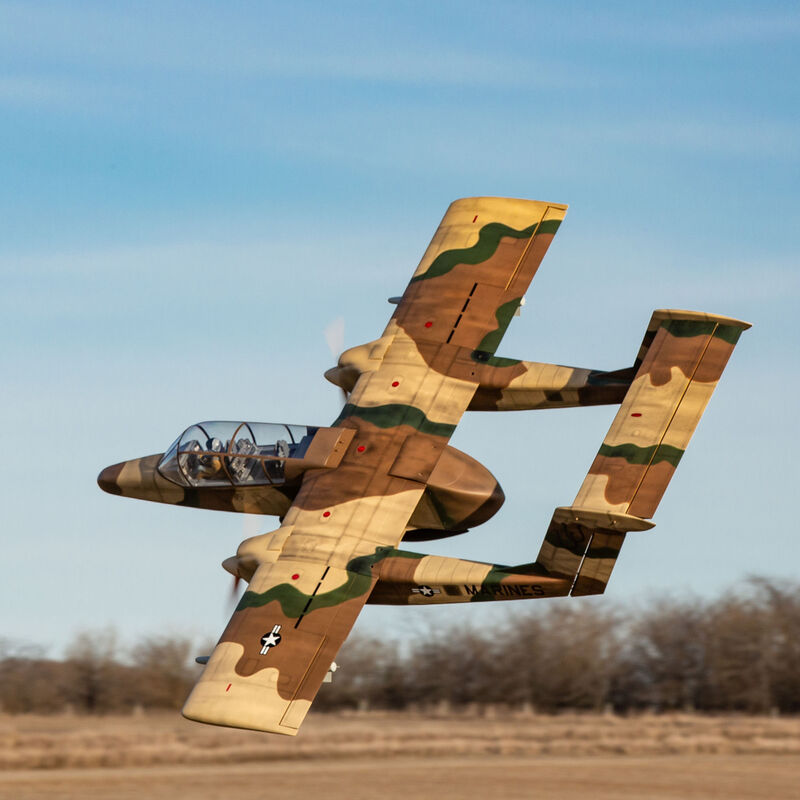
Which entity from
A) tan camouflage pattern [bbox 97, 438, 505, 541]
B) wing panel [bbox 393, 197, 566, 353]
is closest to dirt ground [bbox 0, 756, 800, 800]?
tan camouflage pattern [bbox 97, 438, 505, 541]

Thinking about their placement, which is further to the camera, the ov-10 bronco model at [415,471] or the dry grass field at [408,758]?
the dry grass field at [408,758]

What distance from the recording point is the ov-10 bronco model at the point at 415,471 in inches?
1030

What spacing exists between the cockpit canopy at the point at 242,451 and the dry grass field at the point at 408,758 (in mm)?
14164

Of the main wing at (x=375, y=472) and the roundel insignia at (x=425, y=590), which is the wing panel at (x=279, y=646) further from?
the roundel insignia at (x=425, y=590)

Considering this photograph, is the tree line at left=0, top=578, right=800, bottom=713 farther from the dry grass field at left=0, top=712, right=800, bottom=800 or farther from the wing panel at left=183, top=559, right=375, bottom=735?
the wing panel at left=183, top=559, right=375, bottom=735

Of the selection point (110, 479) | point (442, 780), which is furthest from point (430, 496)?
point (442, 780)

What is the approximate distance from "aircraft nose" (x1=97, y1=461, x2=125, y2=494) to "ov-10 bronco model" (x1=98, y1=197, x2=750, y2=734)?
0.06 metres

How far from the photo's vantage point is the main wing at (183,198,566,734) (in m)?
25.6

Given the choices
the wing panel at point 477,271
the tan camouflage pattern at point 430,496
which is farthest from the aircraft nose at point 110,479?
the wing panel at point 477,271

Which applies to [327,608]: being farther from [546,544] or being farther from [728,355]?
[728,355]

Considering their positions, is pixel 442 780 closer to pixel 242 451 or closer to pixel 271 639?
pixel 242 451

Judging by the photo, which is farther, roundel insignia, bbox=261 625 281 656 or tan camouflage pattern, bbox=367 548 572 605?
tan camouflage pattern, bbox=367 548 572 605

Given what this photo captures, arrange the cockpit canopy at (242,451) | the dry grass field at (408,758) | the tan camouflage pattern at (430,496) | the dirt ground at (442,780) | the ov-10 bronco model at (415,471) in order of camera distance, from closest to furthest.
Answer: the ov-10 bronco model at (415,471) < the tan camouflage pattern at (430,496) < the cockpit canopy at (242,451) < the dirt ground at (442,780) < the dry grass field at (408,758)

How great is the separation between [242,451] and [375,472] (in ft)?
9.31
